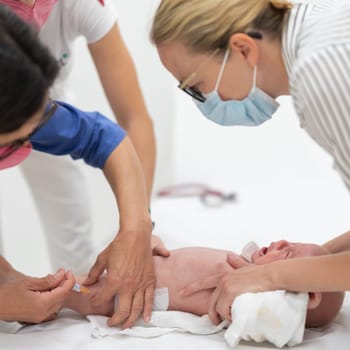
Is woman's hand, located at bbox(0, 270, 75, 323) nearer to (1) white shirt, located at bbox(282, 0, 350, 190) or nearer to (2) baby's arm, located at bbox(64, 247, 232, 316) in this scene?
(2) baby's arm, located at bbox(64, 247, 232, 316)

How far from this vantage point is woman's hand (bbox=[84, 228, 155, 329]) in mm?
1604

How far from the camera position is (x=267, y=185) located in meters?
3.03

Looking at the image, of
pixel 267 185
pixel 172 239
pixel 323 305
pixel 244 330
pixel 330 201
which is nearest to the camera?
pixel 244 330

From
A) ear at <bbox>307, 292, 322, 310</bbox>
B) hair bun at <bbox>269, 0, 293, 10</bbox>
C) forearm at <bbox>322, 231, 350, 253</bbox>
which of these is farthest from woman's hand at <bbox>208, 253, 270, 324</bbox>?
hair bun at <bbox>269, 0, 293, 10</bbox>

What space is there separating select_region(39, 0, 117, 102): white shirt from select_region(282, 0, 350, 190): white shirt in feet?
2.37

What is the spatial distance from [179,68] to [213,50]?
0.35 feet

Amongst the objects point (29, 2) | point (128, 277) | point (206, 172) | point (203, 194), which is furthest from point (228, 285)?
point (206, 172)

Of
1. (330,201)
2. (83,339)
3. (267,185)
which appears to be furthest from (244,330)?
(267,185)

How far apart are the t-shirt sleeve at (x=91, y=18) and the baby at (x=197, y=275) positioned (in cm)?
67

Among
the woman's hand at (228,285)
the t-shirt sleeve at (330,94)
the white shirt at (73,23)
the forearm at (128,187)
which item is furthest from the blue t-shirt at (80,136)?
the t-shirt sleeve at (330,94)

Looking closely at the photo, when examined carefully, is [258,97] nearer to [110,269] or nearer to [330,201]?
A: [110,269]

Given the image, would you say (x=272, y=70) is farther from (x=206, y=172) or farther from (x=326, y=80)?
(x=206, y=172)

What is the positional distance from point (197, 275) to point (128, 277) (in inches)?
6.7

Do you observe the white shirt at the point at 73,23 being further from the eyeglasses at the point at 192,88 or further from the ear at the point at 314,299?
the ear at the point at 314,299
